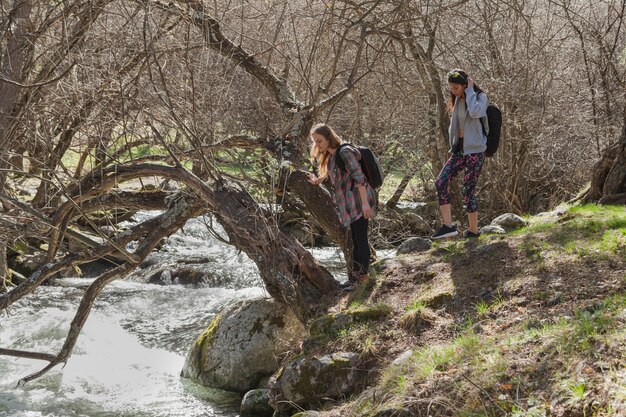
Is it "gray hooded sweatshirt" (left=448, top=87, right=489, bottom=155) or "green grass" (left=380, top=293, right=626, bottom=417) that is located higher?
"gray hooded sweatshirt" (left=448, top=87, right=489, bottom=155)

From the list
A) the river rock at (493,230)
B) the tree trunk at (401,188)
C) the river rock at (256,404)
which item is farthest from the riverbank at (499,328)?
the tree trunk at (401,188)

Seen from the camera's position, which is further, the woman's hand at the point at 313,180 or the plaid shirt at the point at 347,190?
the woman's hand at the point at 313,180

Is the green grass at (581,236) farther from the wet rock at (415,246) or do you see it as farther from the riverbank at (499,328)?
the wet rock at (415,246)

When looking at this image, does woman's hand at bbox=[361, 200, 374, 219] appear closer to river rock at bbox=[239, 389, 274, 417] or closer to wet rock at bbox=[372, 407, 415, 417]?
river rock at bbox=[239, 389, 274, 417]

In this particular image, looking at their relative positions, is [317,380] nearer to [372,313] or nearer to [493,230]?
[372,313]

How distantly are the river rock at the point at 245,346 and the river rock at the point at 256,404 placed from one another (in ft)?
1.88

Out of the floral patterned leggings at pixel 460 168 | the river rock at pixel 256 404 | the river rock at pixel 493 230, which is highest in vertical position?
the floral patterned leggings at pixel 460 168

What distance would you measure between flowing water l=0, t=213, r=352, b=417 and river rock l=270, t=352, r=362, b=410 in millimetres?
1323

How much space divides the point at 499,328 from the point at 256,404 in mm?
2708

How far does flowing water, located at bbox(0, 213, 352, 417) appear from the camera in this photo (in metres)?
7.64

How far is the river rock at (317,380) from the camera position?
5789mm

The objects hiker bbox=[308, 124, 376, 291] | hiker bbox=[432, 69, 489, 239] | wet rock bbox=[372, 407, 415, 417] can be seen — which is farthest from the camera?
hiker bbox=[432, 69, 489, 239]

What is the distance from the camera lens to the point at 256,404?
699 centimetres

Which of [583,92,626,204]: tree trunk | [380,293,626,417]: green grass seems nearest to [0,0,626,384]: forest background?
[583,92,626,204]: tree trunk
